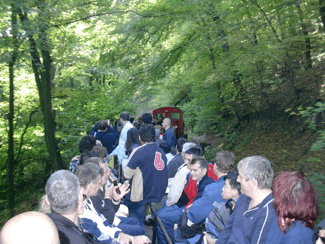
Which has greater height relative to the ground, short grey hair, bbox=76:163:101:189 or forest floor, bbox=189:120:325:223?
short grey hair, bbox=76:163:101:189

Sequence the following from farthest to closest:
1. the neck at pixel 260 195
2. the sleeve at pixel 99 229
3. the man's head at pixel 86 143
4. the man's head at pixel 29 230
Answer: the man's head at pixel 86 143 < the sleeve at pixel 99 229 < the neck at pixel 260 195 < the man's head at pixel 29 230

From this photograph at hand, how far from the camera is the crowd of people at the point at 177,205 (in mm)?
1955

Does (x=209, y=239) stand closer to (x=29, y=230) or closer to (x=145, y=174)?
(x=145, y=174)

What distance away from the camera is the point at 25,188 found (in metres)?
11.3

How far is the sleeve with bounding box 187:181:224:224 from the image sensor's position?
10.4ft

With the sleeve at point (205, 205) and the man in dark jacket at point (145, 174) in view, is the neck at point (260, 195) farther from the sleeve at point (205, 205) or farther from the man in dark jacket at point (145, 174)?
the man in dark jacket at point (145, 174)

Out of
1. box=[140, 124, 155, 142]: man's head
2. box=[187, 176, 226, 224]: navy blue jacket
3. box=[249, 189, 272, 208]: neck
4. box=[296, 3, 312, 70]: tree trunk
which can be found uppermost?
box=[296, 3, 312, 70]: tree trunk

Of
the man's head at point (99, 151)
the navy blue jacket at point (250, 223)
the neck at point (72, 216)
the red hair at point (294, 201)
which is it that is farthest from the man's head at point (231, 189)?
the man's head at point (99, 151)

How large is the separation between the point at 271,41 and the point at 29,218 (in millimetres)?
8368

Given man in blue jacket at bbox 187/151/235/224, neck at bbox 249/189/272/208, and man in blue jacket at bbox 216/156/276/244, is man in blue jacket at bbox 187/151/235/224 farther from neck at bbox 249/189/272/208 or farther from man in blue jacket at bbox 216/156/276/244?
neck at bbox 249/189/272/208

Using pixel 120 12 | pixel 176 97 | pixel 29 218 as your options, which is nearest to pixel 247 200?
pixel 29 218

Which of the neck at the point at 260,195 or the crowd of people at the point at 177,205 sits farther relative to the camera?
the neck at the point at 260,195

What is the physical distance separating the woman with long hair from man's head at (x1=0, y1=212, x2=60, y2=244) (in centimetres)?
174

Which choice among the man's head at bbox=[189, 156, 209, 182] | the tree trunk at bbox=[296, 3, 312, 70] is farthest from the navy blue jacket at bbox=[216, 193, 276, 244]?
the tree trunk at bbox=[296, 3, 312, 70]
